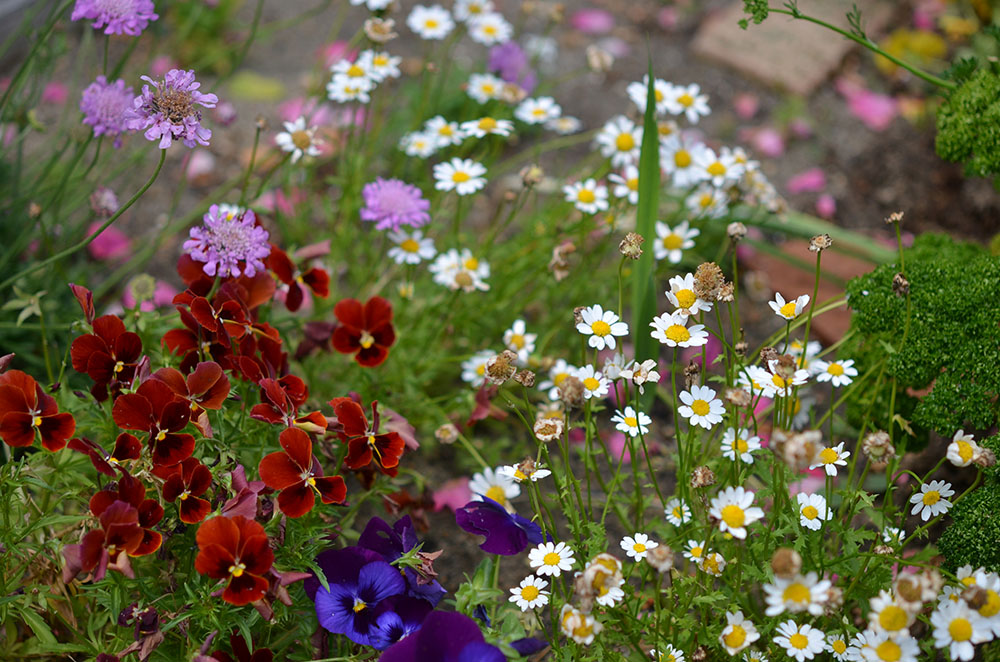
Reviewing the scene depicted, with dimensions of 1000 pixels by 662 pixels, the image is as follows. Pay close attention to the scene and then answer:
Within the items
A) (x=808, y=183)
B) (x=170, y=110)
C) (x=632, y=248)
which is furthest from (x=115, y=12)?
(x=808, y=183)

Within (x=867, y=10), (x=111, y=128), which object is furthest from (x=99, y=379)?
(x=867, y=10)

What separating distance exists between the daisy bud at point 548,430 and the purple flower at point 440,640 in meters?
0.23

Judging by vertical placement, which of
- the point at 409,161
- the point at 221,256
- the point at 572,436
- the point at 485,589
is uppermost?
the point at 221,256

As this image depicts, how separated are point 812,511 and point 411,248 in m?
0.87

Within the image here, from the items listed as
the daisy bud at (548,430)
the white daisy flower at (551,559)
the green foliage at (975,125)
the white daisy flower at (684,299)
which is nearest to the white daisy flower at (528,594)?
the white daisy flower at (551,559)

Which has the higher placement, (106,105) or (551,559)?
(106,105)

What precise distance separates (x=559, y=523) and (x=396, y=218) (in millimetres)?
636

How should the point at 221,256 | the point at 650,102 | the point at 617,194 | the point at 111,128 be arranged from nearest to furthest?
the point at 221,256 → the point at 111,128 → the point at 650,102 → the point at 617,194

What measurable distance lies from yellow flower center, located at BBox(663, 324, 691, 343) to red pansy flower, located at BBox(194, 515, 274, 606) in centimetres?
56

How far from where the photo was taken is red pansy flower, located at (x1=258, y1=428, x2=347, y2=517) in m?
1.07

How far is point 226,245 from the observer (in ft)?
4.11

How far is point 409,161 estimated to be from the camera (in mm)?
2398

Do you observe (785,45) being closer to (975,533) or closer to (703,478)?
(975,533)

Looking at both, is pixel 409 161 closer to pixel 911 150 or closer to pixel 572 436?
pixel 572 436
